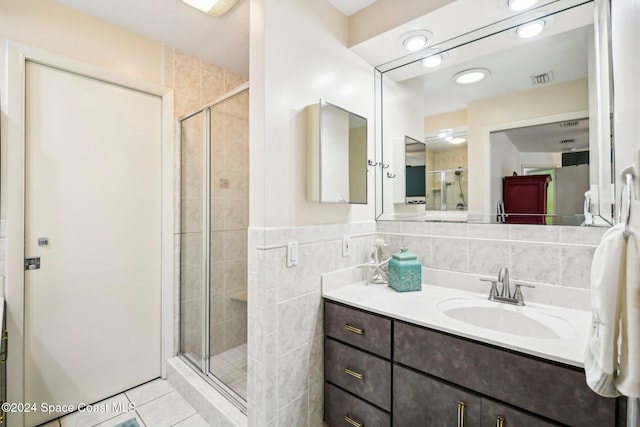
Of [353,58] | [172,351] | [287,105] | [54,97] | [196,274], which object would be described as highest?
[353,58]

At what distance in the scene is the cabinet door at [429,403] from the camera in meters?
1.02

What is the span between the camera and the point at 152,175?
2.08 metres

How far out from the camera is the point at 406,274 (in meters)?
1.56

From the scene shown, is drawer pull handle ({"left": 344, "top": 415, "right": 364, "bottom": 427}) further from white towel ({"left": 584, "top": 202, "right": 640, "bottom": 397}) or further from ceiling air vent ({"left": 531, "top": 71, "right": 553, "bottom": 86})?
ceiling air vent ({"left": 531, "top": 71, "right": 553, "bottom": 86})

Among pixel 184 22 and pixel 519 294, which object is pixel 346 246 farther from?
pixel 184 22

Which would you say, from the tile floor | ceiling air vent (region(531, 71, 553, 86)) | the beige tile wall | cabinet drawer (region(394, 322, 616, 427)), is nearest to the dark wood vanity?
cabinet drawer (region(394, 322, 616, 427))

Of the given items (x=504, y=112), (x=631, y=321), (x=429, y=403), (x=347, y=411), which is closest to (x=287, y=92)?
(x=504, y=112)

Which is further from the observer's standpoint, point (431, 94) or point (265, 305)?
point (431, 94)

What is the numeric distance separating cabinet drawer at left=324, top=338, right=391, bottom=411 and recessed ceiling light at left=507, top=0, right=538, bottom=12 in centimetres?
175

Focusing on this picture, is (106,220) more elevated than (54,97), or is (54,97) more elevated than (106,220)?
(54,97)

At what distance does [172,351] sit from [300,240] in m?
1.53

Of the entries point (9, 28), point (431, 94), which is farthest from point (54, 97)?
point (431, 94)

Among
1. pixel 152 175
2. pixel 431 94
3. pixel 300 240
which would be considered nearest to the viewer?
pixel 300 240

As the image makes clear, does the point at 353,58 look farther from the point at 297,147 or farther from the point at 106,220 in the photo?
the point at 106,220
